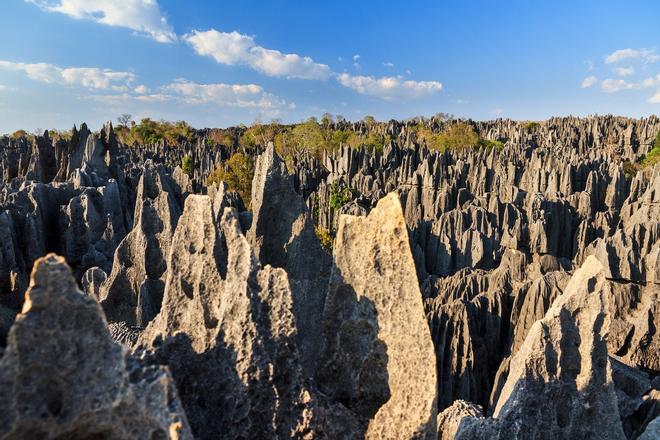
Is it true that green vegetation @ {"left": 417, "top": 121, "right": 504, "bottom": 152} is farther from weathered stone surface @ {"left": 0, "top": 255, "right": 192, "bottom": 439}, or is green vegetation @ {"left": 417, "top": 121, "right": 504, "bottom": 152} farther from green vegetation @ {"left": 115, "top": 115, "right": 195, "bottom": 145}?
weathered stone surface @ {"left": 0, "top": 255, "right": 192, "bottom": 439}

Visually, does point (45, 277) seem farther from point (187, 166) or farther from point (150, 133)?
point (150, 133)

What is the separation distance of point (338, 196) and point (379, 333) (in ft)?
84.8

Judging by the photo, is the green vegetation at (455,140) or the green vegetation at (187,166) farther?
the green vegetation at (455,140)

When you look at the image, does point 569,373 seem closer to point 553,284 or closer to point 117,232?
point 553,284

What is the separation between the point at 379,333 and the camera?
3.60m

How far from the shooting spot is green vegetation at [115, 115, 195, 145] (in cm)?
6994

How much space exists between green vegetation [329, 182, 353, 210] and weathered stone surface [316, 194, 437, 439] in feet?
77.4

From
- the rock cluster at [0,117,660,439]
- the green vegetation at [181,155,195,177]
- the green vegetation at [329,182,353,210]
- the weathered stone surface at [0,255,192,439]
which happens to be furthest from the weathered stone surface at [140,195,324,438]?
the green vegetation at [181,155,195,177]

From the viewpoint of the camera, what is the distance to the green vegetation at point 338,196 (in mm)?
28441

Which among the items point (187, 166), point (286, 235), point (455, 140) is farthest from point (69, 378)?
point (455, 140)

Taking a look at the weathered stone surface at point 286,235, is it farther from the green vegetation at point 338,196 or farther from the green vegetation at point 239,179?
the green vegetation at point 338,196

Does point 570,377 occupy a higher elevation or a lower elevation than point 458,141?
lower

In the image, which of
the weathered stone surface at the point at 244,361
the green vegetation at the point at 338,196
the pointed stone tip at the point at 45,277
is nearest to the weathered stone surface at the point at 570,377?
the weathered stone surface at the point at 244,361

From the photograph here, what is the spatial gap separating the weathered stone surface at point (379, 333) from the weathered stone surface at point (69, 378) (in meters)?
1.61
